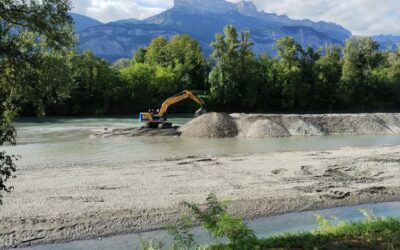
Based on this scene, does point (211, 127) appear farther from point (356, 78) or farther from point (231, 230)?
point (356, 78)

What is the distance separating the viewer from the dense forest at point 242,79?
250 feet

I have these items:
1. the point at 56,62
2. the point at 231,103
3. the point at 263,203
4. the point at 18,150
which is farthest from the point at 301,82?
the point at 56,62

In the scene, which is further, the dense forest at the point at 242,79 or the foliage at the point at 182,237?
the dense forest at the point at 242,79

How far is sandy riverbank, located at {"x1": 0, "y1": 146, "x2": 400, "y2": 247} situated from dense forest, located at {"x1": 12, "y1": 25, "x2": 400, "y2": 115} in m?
49.3

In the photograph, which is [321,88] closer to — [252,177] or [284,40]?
[284,40]

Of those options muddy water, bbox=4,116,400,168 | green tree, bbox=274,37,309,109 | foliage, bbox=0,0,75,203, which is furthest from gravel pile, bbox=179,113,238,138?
green tree, bbox=274,37,309,109

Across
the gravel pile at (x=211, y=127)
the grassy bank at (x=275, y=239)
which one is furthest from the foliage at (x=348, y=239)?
the gravel pile at (x=211, y=127)

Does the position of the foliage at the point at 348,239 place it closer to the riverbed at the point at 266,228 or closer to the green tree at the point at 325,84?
the riverbed at the point at 266,228

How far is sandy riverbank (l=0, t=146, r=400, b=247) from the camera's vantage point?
14641 millimetres

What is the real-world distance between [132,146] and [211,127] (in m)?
8.90

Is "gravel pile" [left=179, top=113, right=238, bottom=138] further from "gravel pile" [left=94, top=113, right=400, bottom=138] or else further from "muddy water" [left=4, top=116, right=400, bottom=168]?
"muddy water" [left=4, top=116, right=400, bottom=168]

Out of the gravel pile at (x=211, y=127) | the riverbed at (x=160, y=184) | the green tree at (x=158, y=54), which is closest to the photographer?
the riverbed at (x=160, y=184)

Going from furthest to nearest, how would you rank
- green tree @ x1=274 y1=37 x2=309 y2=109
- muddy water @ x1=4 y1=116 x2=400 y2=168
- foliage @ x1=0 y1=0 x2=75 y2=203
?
green tree @ x1=274 y1=37 x2=309 y2=109 → muddy water @ x1=4 y1=116 x2=400 y2=168 → foliage @ x1=0 y1=0 x2=75 y2=203

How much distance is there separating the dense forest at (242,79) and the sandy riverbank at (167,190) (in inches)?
1939
